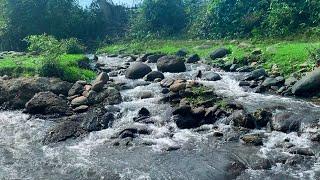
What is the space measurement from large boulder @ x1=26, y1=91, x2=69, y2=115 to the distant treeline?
21489mm

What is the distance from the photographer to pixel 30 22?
4088 cm

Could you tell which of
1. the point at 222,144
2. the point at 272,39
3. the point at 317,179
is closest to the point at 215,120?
the point at 222,144

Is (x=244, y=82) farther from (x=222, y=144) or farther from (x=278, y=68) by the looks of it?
(x=222, y=144)

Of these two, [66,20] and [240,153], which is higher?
[66,20]

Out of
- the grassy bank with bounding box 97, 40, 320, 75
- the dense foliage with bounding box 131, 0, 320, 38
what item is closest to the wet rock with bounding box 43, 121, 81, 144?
the grassy bank with bounding box 97, 40, 320, 75

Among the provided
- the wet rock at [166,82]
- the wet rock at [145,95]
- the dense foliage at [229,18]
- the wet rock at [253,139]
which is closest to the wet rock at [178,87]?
the wet rock at [166,82]

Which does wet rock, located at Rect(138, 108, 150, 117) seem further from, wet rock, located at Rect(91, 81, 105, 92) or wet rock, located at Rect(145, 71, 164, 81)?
wet rock, located at Rect(145, 71, 164, 81)

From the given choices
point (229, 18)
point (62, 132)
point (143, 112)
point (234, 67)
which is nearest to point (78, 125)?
point (62, 132)

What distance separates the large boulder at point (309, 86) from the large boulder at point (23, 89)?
12474 millimetres

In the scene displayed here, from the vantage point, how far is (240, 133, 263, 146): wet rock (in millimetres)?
14968

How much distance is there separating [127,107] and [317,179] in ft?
34.2

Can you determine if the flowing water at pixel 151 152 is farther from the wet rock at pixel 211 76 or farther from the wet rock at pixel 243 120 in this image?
the wet rock at pixel 211 76

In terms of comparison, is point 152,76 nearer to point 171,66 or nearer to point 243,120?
point 171,66

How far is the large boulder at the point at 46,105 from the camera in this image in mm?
19797
